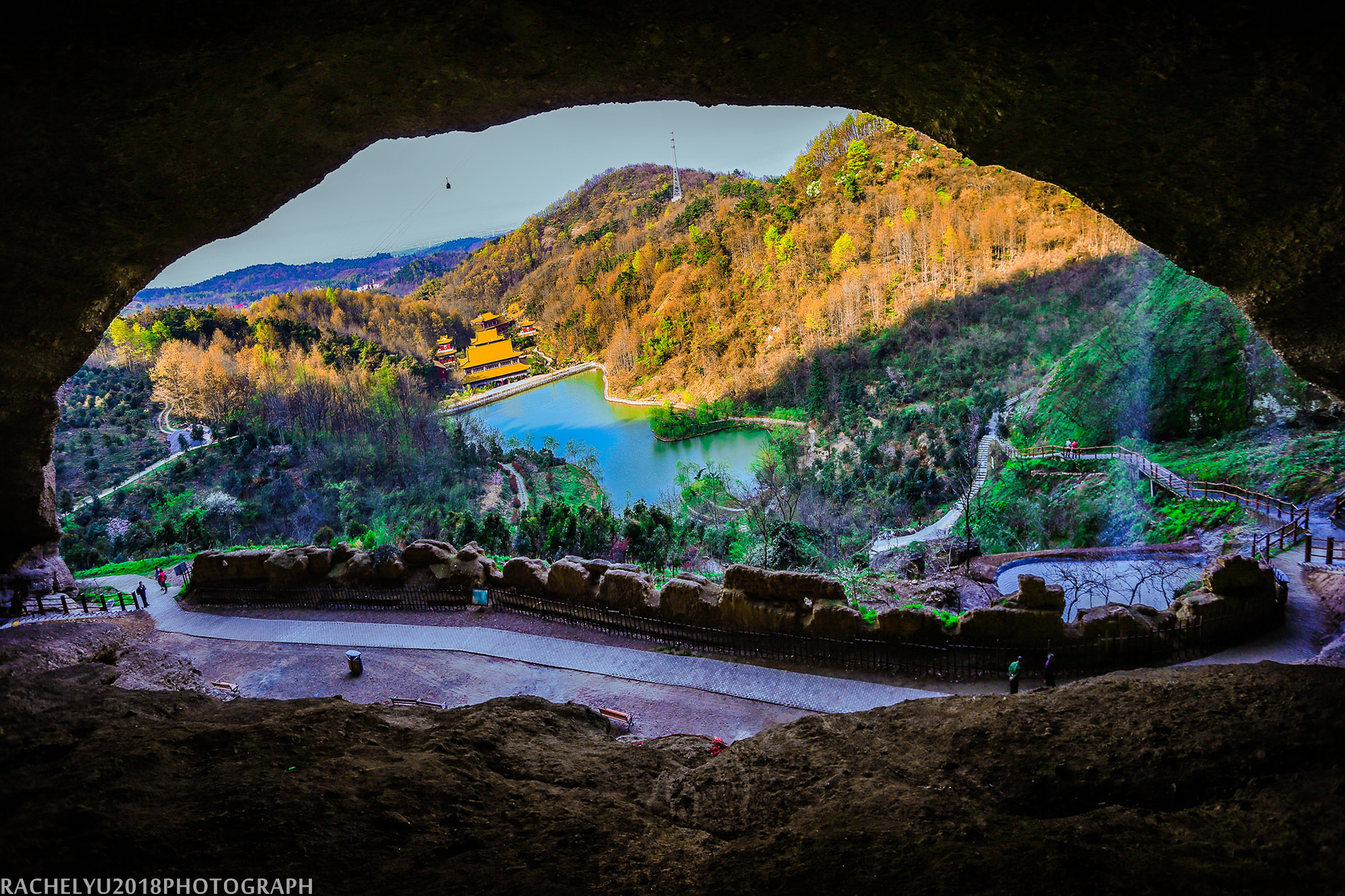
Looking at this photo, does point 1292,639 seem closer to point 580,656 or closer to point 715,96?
point 580,656

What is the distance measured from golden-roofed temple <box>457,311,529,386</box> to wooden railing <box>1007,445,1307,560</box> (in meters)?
43.8

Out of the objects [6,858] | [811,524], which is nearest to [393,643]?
[6,858]

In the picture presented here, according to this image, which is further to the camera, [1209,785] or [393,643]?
[393,643]

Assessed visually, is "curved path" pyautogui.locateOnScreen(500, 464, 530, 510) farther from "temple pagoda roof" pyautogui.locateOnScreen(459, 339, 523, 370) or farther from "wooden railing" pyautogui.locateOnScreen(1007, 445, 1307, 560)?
"temple pagoda roof" pyautogui.locateOnScreen(459, 339, 523, 370)

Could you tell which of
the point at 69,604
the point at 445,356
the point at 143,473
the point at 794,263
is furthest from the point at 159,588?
the point at 794,263

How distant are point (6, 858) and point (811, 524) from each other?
21817 mm

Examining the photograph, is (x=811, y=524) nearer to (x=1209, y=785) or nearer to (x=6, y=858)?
(x=1209, y=785)

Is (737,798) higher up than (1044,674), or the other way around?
(737,798)

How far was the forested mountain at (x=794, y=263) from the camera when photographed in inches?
1891

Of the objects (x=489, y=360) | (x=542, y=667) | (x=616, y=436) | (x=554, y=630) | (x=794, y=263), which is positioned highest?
(x=794, y=263)

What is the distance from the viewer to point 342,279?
84.8 m

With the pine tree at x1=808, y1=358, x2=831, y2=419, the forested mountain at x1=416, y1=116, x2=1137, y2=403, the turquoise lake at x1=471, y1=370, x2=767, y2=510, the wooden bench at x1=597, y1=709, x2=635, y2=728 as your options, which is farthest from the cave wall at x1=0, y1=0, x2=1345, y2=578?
the pine tree at x1=808, y1=358, x2=831, y2=419

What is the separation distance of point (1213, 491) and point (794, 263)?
45.8 metres

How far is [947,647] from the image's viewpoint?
26.7 feet
